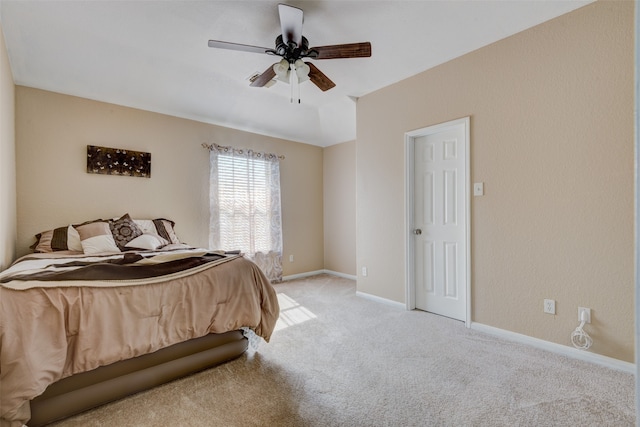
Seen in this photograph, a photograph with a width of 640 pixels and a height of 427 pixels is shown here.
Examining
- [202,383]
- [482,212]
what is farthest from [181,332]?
[482,212]

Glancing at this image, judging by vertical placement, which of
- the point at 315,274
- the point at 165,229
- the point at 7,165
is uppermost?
the point at 7,165

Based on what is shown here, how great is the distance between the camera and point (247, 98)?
13.1 feet

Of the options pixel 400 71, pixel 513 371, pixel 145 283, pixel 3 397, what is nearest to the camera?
pixel 3 397

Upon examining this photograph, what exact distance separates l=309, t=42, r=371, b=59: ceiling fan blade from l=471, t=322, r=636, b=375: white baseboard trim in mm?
2781

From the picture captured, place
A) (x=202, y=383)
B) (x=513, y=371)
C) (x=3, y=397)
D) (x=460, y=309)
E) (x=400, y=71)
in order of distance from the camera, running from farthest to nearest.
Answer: (x=400, y=71)
(x=460, y=309)
(x=513, y=371)
(x=202, y=383)
(x=3, y=397)

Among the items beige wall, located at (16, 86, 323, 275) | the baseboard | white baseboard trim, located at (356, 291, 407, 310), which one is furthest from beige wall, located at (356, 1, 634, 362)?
beige wall, located at (16, 86, 323, 275)

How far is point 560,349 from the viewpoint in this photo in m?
2.37

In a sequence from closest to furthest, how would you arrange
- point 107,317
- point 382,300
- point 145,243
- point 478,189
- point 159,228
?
point 107,317
point 478,189
point 145,243
point 159,228
point 382,300

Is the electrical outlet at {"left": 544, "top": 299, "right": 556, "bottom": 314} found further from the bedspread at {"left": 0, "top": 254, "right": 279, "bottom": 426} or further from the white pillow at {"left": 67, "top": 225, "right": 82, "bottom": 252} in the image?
the white pillow at {"left": 67, "top": 225, "right": 82, "bottom": 252}

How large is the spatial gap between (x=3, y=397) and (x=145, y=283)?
2.44 ft

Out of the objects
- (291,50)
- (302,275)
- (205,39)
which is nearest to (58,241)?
(205,39)

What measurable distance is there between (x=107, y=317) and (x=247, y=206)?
3038 millimetres

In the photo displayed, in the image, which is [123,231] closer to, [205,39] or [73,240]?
[73,240]

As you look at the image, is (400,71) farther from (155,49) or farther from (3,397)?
(3,397)
